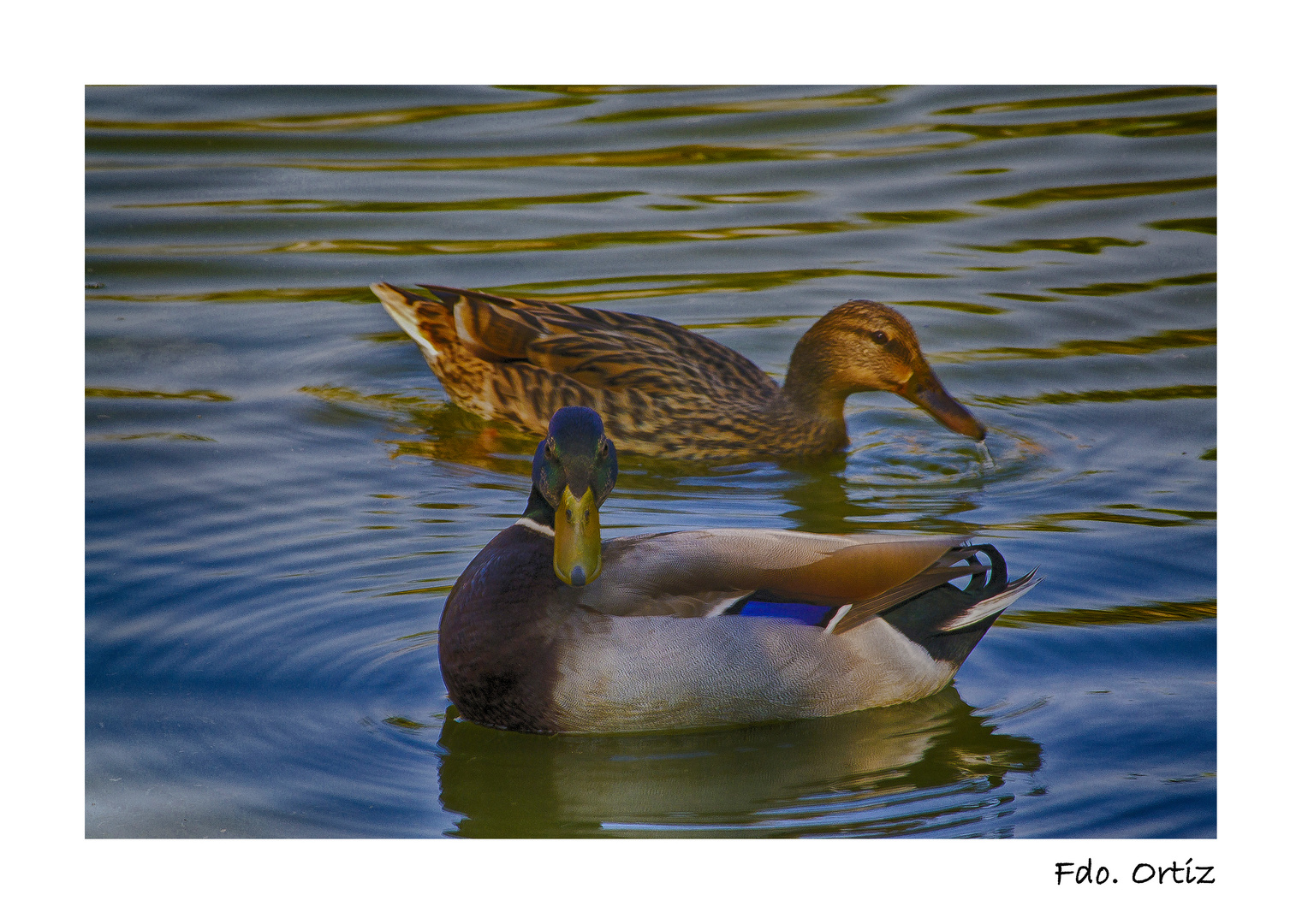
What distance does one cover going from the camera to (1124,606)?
487 cm

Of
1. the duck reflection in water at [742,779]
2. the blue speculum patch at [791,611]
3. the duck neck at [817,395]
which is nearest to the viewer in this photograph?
the duck reflection in water at [742,779]

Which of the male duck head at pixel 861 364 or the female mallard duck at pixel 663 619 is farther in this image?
the male duck head at pixel 861 364

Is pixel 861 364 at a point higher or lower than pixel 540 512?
higher

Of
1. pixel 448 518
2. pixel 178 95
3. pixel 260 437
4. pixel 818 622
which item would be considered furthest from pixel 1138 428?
pixel 178 95

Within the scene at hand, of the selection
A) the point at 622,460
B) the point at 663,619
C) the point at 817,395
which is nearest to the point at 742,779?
the point at 663,619

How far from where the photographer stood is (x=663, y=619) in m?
4.16

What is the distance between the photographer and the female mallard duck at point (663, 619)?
413cm

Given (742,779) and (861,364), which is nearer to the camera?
(742,779)

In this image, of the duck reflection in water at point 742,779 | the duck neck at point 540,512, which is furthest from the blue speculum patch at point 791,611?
the duck neck at point 540,512

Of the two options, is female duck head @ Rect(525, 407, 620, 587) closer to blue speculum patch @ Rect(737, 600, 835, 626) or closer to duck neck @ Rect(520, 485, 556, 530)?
duck neck @ Rect(520, 485, 556, 530)

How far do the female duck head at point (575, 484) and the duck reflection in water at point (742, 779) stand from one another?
0.52 meters

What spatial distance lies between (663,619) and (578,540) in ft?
1.09

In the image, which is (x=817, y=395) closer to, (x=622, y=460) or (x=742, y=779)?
(x=622, y=460)

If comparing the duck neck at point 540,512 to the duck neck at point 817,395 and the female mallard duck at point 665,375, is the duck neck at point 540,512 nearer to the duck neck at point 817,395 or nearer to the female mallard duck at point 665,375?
the female mallard duck at point 665,375
